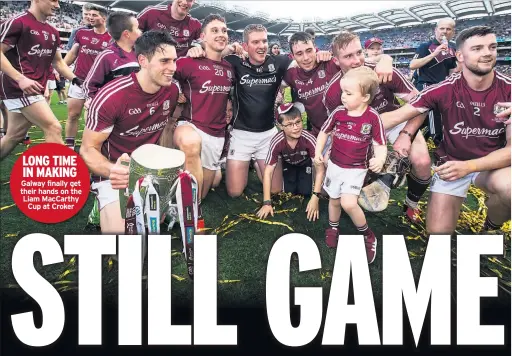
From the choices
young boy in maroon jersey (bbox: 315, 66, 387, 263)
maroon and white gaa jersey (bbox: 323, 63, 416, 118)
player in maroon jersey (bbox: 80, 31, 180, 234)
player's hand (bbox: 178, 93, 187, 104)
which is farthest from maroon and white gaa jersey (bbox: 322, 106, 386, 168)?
player's hand (bbox: 178, 93, 187, 104)

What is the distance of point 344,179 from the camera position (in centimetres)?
202

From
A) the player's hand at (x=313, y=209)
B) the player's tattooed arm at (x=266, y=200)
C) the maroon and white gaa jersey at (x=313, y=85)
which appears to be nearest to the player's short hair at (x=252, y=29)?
the maroon and white gaa jersey at (x=313, y=85)

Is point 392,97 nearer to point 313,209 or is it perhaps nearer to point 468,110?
point 468,110

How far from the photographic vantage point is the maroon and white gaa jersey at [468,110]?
2.03 metres

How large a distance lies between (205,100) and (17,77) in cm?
124

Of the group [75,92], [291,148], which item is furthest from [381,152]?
[75,92]

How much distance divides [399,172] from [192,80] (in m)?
1.49

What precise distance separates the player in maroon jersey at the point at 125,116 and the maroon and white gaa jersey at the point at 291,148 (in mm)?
751

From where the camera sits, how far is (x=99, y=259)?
1.81 m

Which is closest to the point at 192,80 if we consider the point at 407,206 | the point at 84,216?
the point at 84,216

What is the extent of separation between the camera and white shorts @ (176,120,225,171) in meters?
2.87

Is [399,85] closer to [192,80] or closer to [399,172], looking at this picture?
[399,172]

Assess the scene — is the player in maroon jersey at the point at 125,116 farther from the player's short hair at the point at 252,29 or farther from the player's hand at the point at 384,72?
the player's hand at the point at 384,72

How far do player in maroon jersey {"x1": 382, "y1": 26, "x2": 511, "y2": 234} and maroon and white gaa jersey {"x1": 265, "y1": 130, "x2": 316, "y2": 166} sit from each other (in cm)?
63
